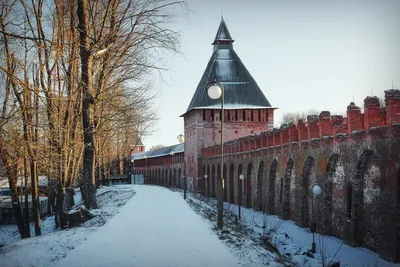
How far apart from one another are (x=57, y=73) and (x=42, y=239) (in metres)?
7.60

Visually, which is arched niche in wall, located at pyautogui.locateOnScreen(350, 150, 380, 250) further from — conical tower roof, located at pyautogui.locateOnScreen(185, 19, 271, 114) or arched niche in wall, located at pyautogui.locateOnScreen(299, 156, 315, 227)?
conical tower roof, located at pyautogui.locateOnScreen(185, 19, 271, 114)

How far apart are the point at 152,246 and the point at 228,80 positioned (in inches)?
1252

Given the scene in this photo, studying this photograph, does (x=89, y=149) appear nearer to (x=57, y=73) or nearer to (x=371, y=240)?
(x=57, y=73)

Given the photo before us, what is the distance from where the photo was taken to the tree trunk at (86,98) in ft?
37.5

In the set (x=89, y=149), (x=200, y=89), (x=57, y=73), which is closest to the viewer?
(x=89, y=149)

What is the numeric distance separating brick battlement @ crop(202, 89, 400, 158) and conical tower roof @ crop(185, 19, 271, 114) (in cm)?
1527

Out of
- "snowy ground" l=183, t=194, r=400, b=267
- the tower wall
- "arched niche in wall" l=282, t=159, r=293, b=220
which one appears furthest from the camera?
the tower wall

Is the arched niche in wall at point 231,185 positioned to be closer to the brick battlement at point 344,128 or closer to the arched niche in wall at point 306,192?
the brick battlement at point 344,128

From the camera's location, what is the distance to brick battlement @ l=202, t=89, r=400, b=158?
1055 cm

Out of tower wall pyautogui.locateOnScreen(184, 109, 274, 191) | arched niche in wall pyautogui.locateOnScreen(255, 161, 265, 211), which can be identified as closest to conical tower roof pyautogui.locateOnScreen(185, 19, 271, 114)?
tower wall pyautogui.locateOnScreen(184, 109, 274, 191)

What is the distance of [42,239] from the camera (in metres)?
8.27

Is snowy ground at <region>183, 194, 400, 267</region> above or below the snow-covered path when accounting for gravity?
below

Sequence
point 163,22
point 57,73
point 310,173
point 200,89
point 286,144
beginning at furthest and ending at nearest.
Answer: point 200,89, point 286,144, point 310,173, point 57,73, point 163,22

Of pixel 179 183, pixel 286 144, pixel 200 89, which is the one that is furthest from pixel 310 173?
pixel 179 183
